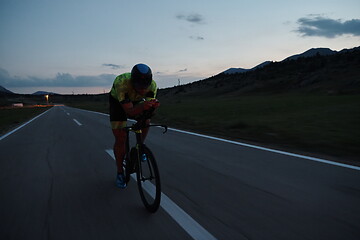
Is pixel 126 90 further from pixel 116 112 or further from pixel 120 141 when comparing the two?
pixel 120 141

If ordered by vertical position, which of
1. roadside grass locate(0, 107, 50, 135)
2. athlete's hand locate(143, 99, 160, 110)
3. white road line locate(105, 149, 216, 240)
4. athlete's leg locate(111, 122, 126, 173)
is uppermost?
athlete's hand locate(143, 99, 160, 110)

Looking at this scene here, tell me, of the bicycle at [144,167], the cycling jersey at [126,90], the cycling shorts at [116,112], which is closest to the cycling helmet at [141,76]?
the cycling jersey at [126,90]

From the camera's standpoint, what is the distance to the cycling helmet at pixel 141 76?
126 inches

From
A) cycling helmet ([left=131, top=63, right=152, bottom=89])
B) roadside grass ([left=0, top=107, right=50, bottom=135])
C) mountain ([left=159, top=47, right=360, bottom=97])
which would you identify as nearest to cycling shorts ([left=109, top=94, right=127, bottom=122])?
cycling helmet ([left=131, top=63, right=152, bottom=89])

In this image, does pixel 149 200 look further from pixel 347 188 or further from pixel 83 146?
pixel 83 146

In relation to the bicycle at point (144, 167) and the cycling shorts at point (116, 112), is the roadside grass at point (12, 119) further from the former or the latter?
the bicycle at point (144, 167)

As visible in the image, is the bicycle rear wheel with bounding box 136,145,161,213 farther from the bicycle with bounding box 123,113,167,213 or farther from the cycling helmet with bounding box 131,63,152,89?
the cycling helmet with bounding box 131,63,152,89

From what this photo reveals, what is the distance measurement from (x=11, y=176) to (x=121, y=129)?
2.68 m

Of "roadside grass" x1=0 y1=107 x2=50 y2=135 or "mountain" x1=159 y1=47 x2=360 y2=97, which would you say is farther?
"mountain" x1=159 y1=47 x2=360 y2=97

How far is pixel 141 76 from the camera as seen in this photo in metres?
3.21

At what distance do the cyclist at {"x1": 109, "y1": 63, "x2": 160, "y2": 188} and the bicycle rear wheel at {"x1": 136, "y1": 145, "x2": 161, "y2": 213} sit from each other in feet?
1.66

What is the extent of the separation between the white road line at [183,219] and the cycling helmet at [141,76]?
1348mm

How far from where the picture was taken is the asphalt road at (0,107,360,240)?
9.00ft

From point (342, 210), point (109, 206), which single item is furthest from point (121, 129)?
point (342, 210)
